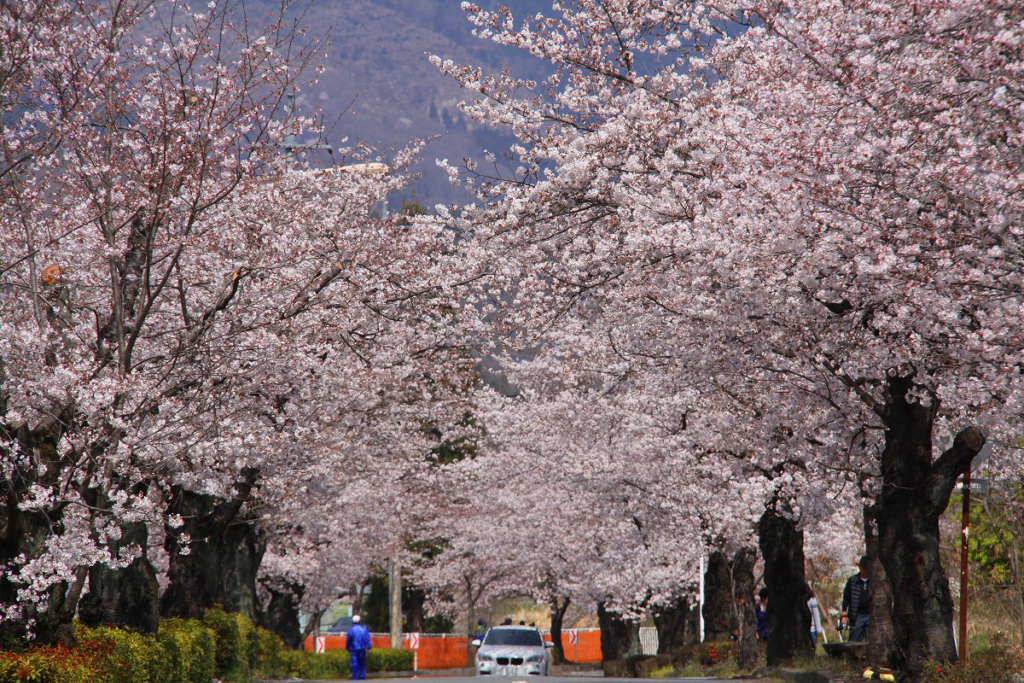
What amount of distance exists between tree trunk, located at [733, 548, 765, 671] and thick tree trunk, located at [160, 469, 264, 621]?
10169 millimetres

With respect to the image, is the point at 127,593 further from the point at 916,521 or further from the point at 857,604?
the point at 857,604

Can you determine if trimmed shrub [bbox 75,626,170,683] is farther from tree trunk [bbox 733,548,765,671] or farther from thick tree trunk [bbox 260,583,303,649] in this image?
thick tree trunk [bbox 260,583,303,649]

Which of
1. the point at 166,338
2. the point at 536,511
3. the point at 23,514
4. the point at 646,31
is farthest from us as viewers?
the point at 536,511

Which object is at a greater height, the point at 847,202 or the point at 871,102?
the point at 871,102

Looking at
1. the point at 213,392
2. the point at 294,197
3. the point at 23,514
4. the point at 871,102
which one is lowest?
the point at 23,514

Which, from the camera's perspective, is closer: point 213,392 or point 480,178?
point 480,178

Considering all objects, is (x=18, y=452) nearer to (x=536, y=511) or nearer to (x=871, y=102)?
(x=871, y=102)

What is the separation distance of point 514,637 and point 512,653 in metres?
0.98

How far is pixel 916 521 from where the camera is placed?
13031 mm

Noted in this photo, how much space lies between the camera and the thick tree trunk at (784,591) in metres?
21.3

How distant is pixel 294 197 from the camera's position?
1855cm

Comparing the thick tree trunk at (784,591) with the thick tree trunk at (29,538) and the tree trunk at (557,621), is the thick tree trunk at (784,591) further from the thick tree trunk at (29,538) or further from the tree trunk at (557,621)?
the tree trunk at (557,621)

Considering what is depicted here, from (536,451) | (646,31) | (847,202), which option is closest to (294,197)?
(646,31)

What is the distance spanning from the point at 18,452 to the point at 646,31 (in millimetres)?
8579
